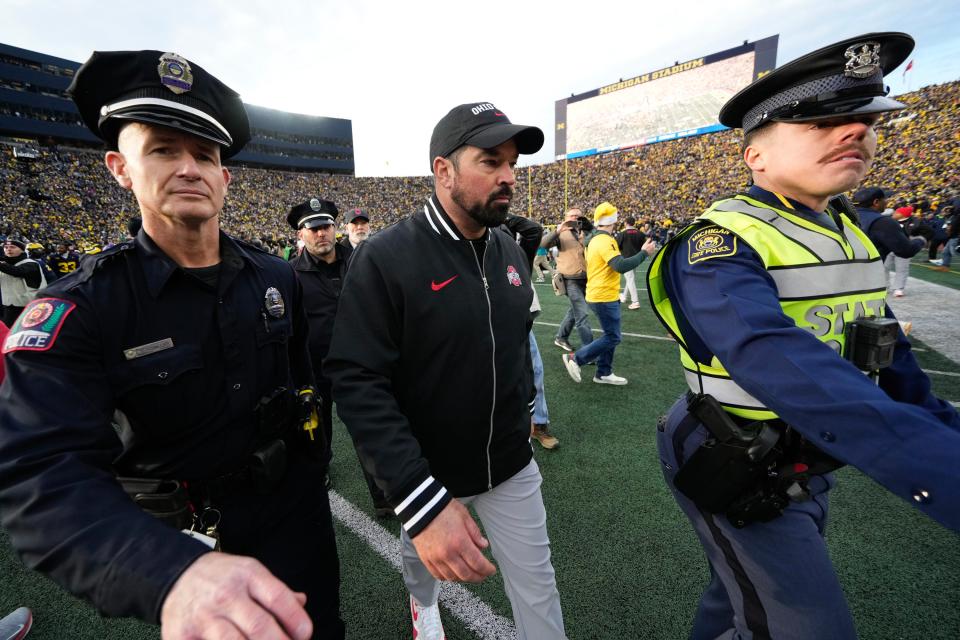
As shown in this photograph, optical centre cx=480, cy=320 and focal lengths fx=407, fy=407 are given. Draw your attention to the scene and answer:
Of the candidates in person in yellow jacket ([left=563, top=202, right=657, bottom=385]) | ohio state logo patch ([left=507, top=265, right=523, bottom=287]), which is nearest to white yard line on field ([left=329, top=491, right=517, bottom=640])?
ohio state logo patch ([left=507, top=265, right=523, bottom=287])

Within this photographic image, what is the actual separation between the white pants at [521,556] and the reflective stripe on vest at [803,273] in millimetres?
948

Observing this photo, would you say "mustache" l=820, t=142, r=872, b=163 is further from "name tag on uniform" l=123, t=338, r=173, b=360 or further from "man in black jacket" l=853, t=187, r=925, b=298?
"man in black jacket" l=853, t=187, r=925, b=298

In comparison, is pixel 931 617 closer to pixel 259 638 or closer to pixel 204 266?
pixel 259 638

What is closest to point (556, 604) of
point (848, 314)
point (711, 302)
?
point (711, 302)

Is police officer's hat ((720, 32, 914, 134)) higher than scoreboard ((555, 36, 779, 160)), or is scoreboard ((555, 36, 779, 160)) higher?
scoreboard ((555, 36, 779, 160))

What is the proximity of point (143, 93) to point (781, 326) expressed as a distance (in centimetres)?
213

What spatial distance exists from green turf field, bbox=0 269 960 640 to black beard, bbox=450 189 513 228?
2101 mm

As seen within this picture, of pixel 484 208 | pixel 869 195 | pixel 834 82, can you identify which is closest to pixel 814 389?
pixel 834 82

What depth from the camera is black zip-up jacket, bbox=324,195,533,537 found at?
4.75 feet

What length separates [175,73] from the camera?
1.42 meters

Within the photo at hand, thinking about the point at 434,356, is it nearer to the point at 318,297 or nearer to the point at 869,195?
the point at 318,297

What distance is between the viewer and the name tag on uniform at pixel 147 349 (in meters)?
1.23

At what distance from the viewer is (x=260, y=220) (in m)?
42.7

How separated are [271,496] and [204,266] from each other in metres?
0.91
